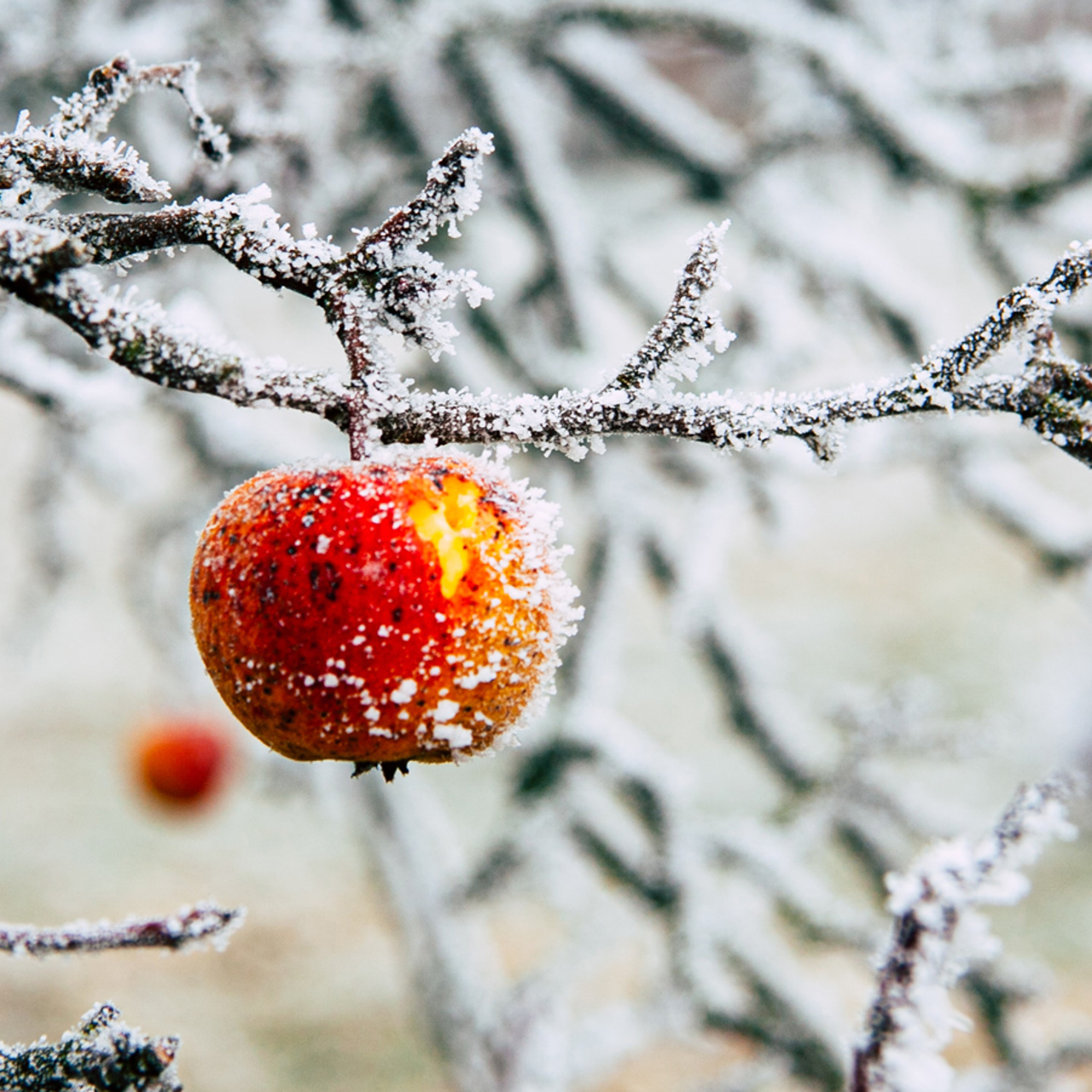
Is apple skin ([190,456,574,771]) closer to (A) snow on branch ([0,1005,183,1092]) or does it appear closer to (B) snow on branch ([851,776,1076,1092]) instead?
(A) snow on branch ([0,1005,183,1092])

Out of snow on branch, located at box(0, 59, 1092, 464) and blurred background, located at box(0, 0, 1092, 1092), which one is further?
blurred background, located at box(0, 0, 1092, 1092)

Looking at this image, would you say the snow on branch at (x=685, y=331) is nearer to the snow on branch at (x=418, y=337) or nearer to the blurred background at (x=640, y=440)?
the snow on branch at (x=418, y=337)

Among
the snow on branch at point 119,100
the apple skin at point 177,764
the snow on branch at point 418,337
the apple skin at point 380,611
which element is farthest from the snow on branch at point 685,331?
the apple skin at point 177,764

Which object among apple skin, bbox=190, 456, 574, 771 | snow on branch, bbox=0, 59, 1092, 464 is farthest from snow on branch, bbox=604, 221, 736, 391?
apple skin, bbox=190, 456, 574, 771

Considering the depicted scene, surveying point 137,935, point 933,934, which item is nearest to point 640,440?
point 933,934

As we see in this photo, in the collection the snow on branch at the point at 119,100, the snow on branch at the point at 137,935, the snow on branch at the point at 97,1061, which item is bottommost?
the snow on branch at the point at 97,1061

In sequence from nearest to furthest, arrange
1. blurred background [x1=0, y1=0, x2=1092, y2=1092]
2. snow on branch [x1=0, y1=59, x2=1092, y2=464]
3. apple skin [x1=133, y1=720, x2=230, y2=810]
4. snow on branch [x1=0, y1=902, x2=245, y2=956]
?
1. snow on branch [x1=0, y1=59, x2=1092, y2=464]
2. snow on branch [x1=0, y1=902, x2=245, y2=956]
3. blurred background [x1=0, y1=0, x2=1092, y2=1092]
4. apple skin [x1=133, y1=720, x2=230, y2=810]

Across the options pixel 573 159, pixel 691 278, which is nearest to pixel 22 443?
pixel 573 159
